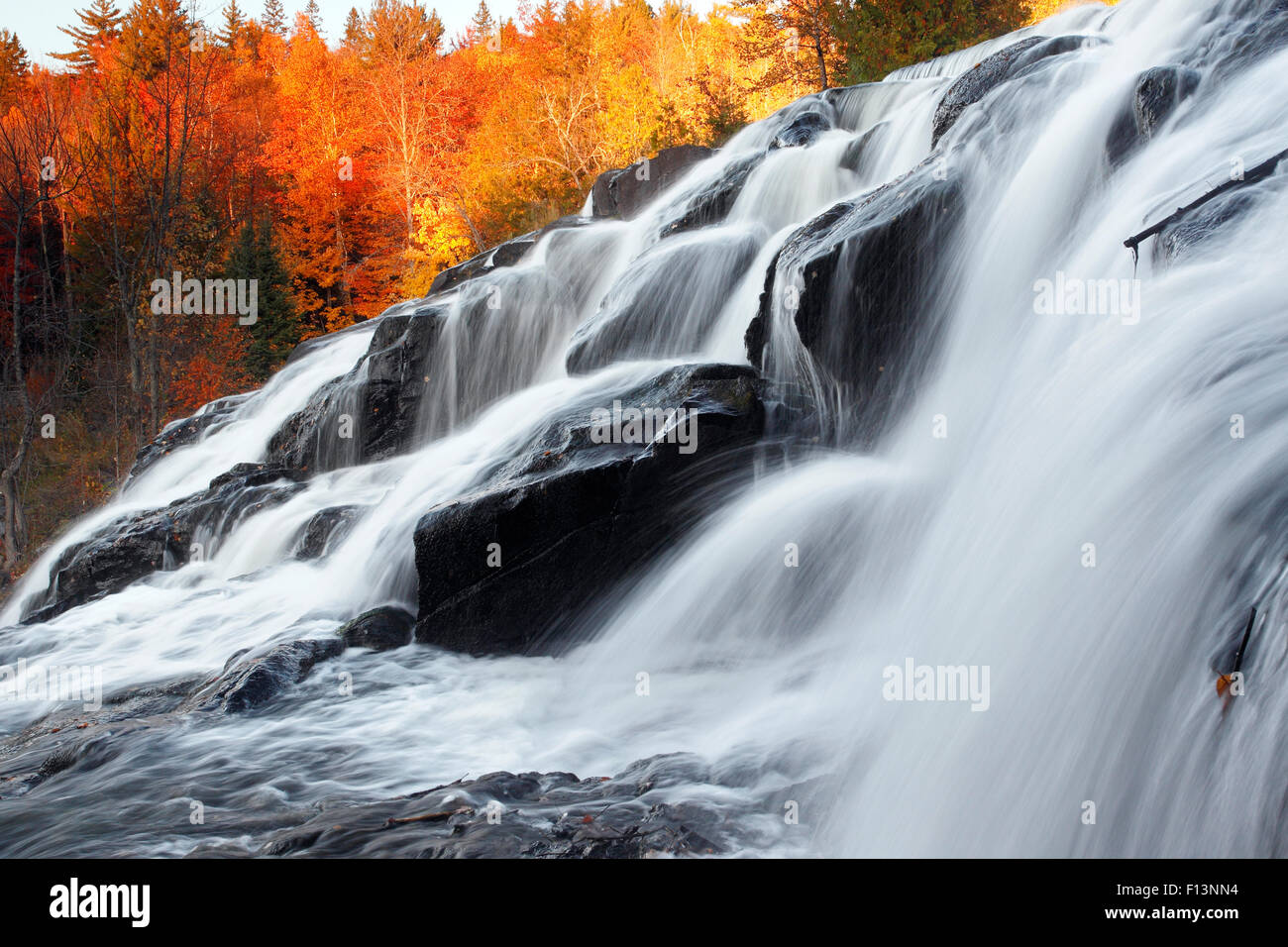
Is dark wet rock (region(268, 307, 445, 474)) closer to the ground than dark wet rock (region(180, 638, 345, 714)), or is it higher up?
higher up

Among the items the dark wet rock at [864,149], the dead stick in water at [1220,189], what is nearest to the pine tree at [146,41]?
the dark wet rock at [864,149]

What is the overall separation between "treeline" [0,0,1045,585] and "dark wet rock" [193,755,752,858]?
1790 centimetres

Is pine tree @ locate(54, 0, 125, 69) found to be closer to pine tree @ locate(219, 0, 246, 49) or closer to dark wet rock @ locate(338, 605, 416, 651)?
pine tree @ locate(219, 0, 246, 49)

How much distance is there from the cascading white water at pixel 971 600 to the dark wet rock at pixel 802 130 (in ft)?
14.2

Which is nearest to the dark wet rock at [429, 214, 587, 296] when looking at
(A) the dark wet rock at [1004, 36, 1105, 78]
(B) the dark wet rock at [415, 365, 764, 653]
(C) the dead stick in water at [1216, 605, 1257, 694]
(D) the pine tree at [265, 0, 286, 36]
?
(A) the dark wet rock at [1004, 36, 1105, 78]

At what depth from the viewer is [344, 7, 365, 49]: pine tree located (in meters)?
43.6

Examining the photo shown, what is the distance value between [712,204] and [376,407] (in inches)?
214

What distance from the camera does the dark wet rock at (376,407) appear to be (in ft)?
44.9

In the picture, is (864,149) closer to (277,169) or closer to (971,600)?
(971,600)

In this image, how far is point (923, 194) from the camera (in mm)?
8164

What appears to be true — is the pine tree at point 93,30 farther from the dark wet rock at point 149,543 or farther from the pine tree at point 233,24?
the dark wet rock at point 149,543

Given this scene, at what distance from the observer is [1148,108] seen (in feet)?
26.4

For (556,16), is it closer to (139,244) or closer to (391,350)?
(139,244)
